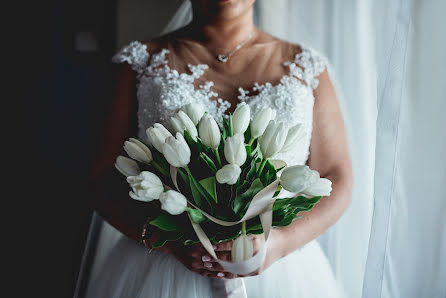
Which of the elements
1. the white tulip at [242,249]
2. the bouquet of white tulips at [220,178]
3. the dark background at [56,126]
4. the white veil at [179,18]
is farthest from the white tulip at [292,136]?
the dark background at [56,126]

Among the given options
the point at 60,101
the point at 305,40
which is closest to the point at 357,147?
the point at 305,40

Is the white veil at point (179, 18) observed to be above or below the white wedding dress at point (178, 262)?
above

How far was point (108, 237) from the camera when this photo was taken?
1491 mm

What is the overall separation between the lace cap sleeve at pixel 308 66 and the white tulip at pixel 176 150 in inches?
23.5

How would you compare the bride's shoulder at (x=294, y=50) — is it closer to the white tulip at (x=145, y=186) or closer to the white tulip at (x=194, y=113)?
the white tulip at (x=194, y=113)

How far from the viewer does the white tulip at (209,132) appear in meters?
0.81

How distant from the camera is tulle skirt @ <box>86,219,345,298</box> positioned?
1072 mm

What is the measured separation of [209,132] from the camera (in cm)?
81

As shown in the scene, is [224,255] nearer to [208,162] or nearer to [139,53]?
[208,162]

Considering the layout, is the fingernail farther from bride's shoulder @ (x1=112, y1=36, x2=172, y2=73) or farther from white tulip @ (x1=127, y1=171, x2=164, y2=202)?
bride's shoulder @ (x1=112, y1=36, x2=172, y2=73)

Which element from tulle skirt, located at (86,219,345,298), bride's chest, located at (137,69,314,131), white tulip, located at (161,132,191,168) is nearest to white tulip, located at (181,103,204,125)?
white tulip, located at (161,132,191,168)

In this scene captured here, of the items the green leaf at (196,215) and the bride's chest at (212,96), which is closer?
the green leaf at (196,215)

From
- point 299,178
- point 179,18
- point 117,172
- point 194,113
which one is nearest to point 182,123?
point 194,113

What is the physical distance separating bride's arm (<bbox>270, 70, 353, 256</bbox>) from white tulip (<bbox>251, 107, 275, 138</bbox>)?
13.1 inches
